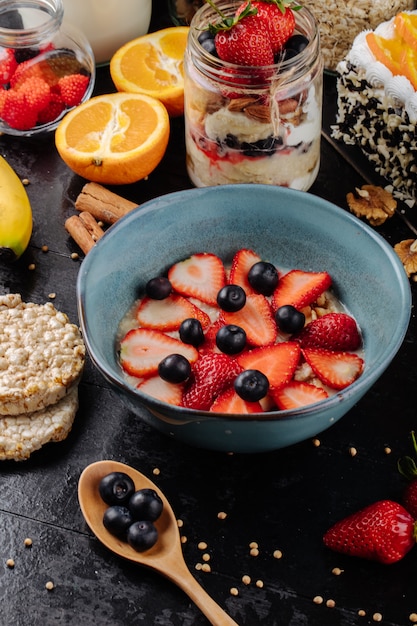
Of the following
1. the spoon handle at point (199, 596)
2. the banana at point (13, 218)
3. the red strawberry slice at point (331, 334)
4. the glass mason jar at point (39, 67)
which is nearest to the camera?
the spoon handle at point (199, 596)

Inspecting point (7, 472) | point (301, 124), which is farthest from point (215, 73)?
point (7, 472)

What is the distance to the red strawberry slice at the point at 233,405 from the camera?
1.33 m

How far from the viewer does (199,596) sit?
126 centimetres

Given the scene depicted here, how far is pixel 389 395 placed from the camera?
154cm

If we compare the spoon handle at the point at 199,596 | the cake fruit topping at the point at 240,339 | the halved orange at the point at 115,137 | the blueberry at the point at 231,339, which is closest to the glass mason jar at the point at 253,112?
the halved orange at the point at 115,137

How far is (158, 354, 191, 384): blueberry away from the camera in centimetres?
135

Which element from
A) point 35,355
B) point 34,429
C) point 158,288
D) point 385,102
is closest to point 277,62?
point 385,102

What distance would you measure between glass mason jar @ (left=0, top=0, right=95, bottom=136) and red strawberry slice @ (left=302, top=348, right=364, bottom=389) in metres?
0.93

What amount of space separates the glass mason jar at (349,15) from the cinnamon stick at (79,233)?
0.75 m

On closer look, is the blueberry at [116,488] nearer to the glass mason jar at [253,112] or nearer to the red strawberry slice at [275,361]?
the red strawberry slice at [275,361]

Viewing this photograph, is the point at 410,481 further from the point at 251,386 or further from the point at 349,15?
the point at 349,15

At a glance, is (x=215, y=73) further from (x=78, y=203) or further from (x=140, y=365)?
(x=140, y=365)

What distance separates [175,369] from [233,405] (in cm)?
11

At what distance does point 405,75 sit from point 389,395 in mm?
640
